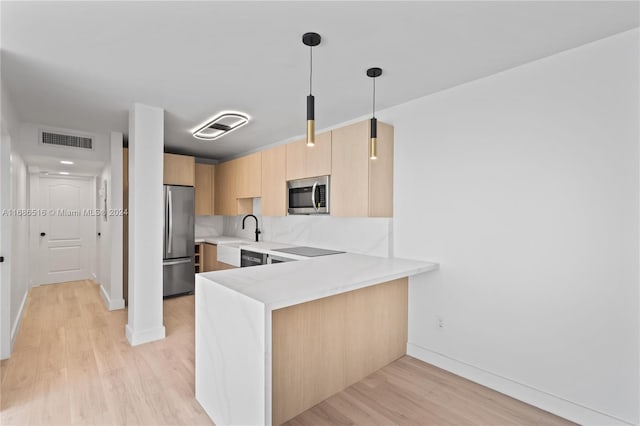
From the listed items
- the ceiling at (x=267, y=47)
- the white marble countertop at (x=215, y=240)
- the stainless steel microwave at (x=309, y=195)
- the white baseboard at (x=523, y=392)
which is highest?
the ceiling at (x=267, y=47)

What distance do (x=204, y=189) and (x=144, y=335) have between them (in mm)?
2887

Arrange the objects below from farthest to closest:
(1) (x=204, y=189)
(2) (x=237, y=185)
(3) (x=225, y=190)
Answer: (1) (x=204, y=189)
(3) (x=225, y=190)
(2) (x=237, y=185)

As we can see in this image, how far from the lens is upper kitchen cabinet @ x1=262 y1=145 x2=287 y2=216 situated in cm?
391

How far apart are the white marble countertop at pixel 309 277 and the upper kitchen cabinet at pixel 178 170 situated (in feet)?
9.66

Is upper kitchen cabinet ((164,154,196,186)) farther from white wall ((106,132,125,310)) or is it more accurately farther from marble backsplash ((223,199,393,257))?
marble backsplash ((223,199,393,257))

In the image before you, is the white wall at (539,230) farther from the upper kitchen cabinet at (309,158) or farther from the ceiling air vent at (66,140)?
the ceiling air vent at (66,140)

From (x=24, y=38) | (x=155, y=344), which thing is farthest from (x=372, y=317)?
(x=24, y=38)

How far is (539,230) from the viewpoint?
7.06ft

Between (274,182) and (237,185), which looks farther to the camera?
(237,185)

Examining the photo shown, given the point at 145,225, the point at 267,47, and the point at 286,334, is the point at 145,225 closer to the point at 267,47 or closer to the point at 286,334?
the point at 286,334

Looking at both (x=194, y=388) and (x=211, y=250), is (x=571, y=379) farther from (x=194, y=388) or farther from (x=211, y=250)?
(x=211, y=250)

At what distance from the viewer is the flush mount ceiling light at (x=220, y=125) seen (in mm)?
3450

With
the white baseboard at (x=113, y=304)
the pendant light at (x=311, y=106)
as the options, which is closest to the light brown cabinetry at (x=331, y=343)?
the pendant light at (x=311, y=106)

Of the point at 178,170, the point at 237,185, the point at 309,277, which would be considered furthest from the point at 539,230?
the point at 178,170
